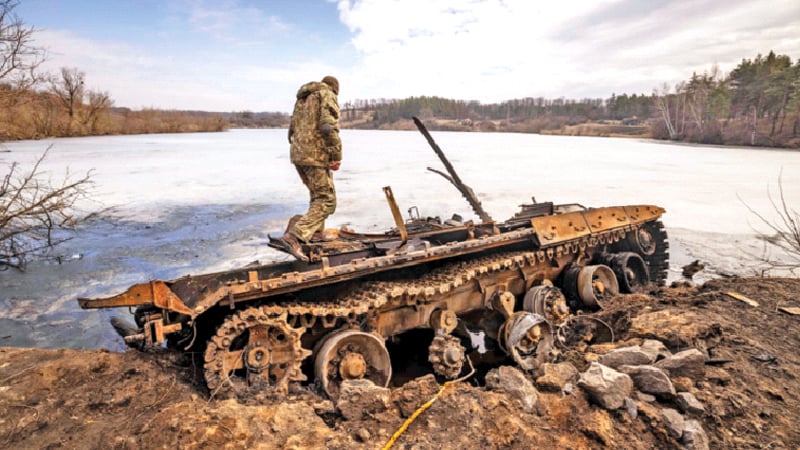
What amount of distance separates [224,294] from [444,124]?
59.9m

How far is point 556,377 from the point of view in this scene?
373 centimetres

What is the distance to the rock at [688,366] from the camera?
3820 millimetres

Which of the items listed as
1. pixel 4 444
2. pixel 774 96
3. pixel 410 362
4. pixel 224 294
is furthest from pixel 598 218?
pixel 774 96

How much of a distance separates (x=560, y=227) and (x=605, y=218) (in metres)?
1.15

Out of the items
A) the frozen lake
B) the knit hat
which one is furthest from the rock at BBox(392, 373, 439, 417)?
the frozen lake

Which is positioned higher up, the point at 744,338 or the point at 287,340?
the point at 287,340

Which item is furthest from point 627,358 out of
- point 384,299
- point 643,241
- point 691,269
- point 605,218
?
point 691,269

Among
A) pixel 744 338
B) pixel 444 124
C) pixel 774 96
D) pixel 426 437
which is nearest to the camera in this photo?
pixel 426 437

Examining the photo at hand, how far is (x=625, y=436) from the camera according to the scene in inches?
125

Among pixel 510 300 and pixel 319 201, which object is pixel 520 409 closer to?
pixel 510 300

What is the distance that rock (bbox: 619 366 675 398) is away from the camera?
3482mm

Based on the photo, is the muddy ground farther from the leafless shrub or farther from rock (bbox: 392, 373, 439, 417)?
the leafless shrub

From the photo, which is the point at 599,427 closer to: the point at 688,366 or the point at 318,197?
the point at 688,366

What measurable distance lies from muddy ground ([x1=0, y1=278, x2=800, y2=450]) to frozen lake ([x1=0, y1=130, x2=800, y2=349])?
213 centimetres
